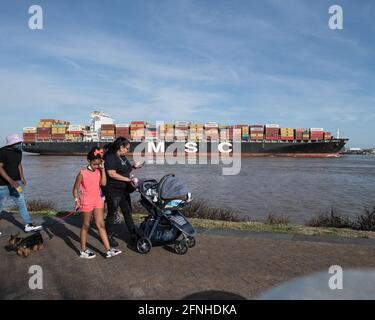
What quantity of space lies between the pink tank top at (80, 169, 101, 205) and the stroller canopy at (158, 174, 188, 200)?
900 mm

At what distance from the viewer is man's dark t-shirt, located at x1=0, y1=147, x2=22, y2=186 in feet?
18.8

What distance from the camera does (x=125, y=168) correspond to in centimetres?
526

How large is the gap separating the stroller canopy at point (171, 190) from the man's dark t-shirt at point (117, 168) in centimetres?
64

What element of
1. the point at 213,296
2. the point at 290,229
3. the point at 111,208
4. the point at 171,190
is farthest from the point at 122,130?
the point at 213,296

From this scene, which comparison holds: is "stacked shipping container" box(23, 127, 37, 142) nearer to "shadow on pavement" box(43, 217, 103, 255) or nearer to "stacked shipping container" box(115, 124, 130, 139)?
"stacked shipping container" box(115, 124, 130, 139)

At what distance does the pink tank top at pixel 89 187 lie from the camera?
4.68 m

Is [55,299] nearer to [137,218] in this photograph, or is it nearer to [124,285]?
[124,285]

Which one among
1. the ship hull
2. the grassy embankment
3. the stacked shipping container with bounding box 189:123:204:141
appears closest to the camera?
the grassy embankment

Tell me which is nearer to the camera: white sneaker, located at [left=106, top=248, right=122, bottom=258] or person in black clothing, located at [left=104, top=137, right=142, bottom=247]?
white sneaker, located at [left=106, top=248, right=122, bottom=258]

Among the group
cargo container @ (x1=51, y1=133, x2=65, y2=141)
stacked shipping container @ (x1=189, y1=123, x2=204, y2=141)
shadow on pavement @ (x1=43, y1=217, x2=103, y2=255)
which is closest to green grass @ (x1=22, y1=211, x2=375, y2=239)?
shadow on pavement @ (x1=43, y1=217, x2=103, y2=255)

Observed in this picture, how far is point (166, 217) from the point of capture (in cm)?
501

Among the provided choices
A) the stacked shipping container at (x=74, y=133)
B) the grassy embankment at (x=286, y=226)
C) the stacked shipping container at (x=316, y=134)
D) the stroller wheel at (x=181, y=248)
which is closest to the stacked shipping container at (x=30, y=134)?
the stacked shipping container at (x=74, y=133)
